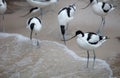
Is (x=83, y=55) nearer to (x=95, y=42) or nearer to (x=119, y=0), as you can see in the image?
(x=95, y=42)

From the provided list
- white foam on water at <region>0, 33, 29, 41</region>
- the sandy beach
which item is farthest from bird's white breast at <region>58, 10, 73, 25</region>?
white foam on water at <region>0, 33, 29, 41</region>

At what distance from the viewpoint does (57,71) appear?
19.2 feet

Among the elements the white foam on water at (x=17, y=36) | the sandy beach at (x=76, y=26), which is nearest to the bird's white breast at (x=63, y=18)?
the sandy beach at (x=76, y=26)

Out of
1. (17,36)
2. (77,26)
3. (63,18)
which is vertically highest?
(63,18)

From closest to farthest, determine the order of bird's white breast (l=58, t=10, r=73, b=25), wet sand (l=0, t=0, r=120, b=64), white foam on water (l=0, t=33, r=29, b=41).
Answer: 1. wet sand (l=0, t=0, r=120, b=64)
2. bird's white breast (l=58, t=10, r=73, b=25)
3. white foam on water (l=0, t=33, r=29, b=41)

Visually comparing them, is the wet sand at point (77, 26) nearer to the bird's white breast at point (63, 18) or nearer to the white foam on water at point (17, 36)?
the white foam on water at point (17, 36)

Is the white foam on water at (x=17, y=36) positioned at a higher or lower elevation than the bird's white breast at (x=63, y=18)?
lower

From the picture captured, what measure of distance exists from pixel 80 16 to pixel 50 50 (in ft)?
6.51

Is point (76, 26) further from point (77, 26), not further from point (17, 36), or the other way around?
point (17, 36)

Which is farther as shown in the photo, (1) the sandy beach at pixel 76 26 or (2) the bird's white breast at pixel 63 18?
(2) the bird's white breast at pixel 63 18

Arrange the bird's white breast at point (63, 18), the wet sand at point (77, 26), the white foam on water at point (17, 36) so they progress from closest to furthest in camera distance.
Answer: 1. the wet sand at point (77, 26)
2. the bird's white breast at point (63, 18)
3. the white foam on water at point (17, 36)

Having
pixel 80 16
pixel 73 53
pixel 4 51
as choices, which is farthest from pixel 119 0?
pixel 4 51

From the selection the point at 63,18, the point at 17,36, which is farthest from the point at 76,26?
the point at 17,36

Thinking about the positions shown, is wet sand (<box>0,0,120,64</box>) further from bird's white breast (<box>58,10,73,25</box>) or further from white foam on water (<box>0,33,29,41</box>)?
bird's white breast (<box>58,10,73,25</box>)
